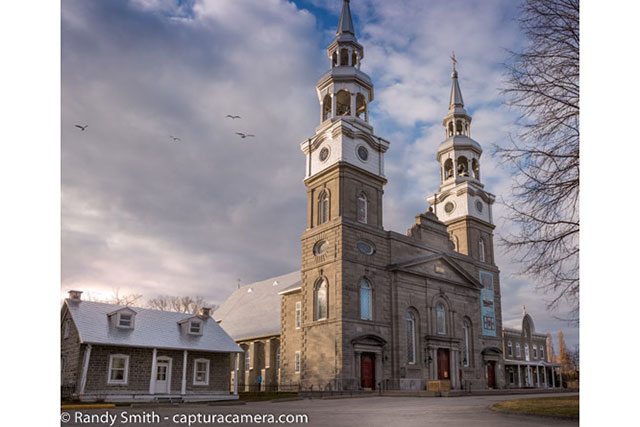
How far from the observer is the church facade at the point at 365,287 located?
112ft

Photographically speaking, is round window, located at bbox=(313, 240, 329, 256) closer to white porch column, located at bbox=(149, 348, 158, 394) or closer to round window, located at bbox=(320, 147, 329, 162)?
round window, located at bbox=(320, 147, 329, 162)

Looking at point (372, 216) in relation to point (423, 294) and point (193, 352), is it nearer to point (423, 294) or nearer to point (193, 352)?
point (423, 294)

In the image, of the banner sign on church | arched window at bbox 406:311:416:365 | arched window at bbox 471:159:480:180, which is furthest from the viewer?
arched window at bbox 471:159:480:180

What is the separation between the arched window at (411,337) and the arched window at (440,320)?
308 cm

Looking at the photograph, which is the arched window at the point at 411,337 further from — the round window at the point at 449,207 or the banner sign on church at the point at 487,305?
the round window at the point at 449,207

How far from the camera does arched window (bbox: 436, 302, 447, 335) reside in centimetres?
3997

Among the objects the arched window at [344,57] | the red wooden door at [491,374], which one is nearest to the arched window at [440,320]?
the red wooden door at [491,374]

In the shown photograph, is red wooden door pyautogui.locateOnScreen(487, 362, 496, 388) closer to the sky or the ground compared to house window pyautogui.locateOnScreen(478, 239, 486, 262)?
closer to the ground

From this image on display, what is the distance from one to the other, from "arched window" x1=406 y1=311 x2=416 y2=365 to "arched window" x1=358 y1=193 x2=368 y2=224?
24.5ft

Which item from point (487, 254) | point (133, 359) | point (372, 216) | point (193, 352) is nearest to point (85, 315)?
point (133, 359)

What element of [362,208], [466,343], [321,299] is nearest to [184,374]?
[321,299]

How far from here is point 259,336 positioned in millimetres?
44469

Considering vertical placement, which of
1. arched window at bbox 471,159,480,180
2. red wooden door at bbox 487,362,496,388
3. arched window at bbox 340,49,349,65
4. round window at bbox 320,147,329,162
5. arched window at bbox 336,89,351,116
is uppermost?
arched window at bbox 340,49,349,65

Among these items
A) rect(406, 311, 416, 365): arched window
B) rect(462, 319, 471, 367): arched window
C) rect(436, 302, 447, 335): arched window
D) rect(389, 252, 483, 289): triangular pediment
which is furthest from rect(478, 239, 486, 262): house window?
rect(406, 311, 416, 365): arched window
